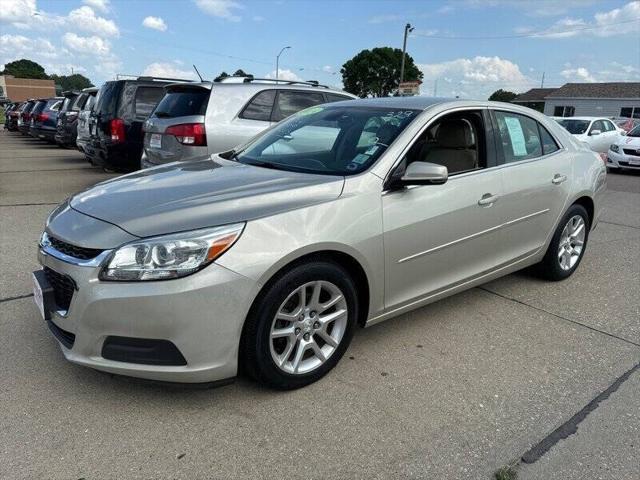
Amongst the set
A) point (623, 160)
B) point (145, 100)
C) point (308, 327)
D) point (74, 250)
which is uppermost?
point (145, 100)

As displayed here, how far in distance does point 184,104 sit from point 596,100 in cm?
5114

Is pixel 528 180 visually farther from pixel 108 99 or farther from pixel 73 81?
pixel 73 81

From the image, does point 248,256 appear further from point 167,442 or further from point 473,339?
point 473,339

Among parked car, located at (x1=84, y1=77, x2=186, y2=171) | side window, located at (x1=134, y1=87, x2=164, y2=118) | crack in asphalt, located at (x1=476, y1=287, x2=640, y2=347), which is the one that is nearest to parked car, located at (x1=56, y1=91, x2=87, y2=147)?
parked car, located at (x1=84, y1=77, x2=186, y2=171)

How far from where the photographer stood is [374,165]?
10.1 ft

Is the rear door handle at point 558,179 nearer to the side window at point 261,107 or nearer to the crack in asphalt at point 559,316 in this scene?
the crack in asphalt at point 559,316

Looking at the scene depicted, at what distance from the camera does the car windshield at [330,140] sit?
3.26m

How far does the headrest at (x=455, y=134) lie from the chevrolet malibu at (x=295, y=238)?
11mm

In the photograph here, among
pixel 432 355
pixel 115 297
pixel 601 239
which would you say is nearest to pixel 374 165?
pixel 432 355

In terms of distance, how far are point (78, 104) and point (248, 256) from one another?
554 inches

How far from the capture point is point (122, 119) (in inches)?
338

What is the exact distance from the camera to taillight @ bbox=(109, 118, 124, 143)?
851 centimetres

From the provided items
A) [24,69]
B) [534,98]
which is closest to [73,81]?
[24,69]

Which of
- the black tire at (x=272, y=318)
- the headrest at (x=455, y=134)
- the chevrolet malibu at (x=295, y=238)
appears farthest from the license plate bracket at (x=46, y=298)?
the headrest at (x=455, y=134)
